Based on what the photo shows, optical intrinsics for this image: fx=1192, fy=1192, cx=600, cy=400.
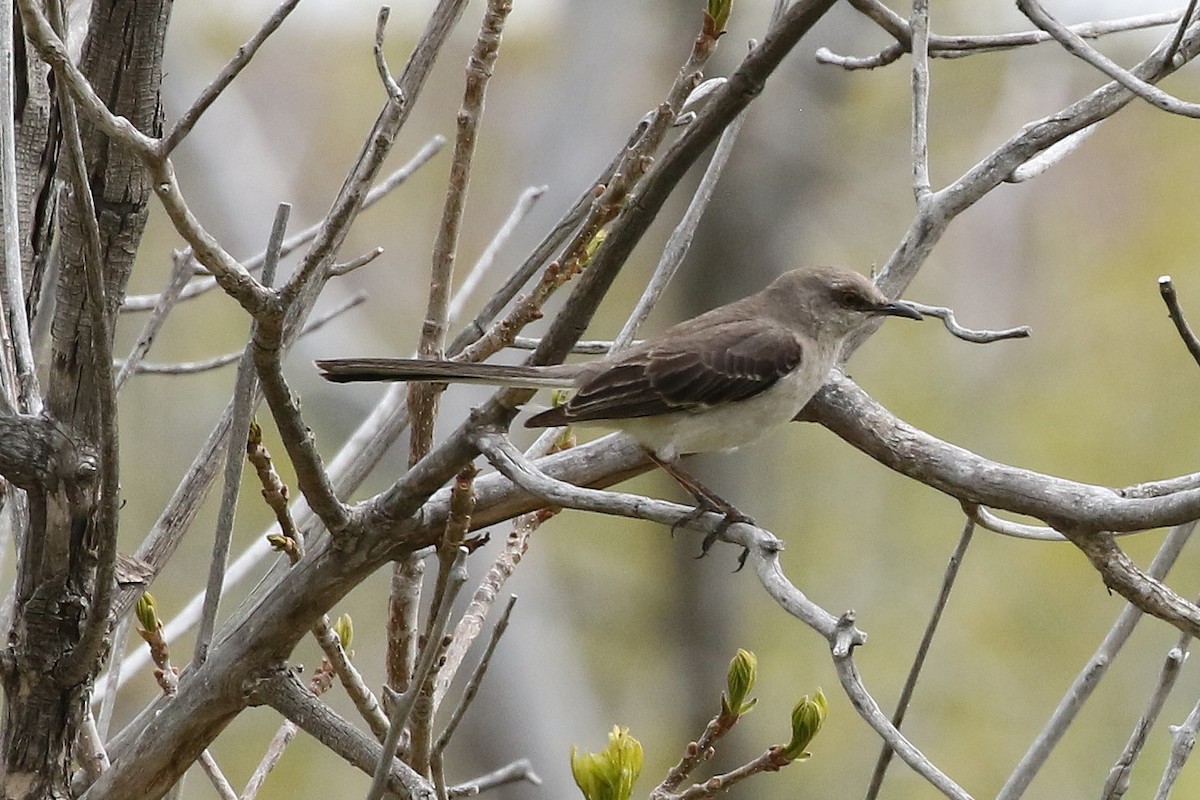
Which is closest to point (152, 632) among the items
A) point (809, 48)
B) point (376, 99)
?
point (809, 48)

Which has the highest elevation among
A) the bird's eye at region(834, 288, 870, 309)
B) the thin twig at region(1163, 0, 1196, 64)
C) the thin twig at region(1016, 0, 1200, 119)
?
the thin twig at region(1163, 0, 1196, 64)

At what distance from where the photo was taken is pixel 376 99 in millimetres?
13398

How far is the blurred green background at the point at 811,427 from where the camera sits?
9.20 metres

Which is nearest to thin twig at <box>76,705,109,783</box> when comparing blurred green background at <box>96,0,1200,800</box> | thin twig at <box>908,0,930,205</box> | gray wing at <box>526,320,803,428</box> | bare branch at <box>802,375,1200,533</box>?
gray wing at <box>526,320,803,428</box>

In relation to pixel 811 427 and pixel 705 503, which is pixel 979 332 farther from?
pixel 811 427

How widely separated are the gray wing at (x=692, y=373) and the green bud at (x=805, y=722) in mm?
1006

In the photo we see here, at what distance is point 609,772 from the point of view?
7.06 feet

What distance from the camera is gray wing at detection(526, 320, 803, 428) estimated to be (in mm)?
3262

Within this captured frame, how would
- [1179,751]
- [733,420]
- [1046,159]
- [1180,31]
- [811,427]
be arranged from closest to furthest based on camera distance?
[1179,751], [1180,31], [1046,159], [733,420], [811,427]

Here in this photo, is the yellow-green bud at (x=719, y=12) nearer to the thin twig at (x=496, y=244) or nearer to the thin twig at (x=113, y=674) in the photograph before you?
the thin twig at (x=496, y=244)

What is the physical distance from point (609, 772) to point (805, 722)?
459mm

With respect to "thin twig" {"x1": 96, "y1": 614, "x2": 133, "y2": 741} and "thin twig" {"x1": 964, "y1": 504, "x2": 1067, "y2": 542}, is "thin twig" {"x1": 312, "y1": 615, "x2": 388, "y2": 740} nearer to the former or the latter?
"thin twig" {"x1": 96, "y1": 614, "x2": 133, "y2": 741}

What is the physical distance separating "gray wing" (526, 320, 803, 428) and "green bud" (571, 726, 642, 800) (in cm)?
114

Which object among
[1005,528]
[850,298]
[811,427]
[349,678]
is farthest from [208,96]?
[811,427]
